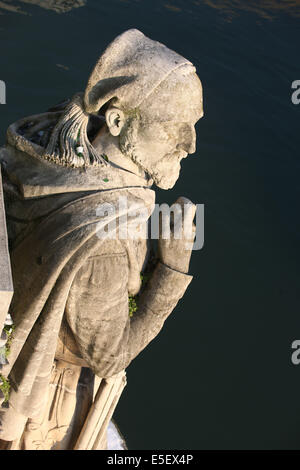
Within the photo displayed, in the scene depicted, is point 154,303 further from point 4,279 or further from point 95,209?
point 4,279

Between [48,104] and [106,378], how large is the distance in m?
6.44

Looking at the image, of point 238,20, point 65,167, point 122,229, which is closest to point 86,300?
point 122,229

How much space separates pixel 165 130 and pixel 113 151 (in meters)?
0.35

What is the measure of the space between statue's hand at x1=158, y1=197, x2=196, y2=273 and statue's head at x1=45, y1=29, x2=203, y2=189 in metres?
0.39

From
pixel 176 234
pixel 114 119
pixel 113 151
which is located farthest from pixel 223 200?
pixel 114 119

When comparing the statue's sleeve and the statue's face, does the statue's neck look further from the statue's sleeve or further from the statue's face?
the statue's sleeve

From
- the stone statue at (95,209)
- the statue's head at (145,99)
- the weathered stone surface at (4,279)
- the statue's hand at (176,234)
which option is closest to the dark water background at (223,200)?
the stone statue at (95,209)

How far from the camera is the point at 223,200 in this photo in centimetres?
1030

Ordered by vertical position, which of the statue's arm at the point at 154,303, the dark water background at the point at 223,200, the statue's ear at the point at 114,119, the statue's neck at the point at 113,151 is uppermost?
the statue's ear at the point at 114,119

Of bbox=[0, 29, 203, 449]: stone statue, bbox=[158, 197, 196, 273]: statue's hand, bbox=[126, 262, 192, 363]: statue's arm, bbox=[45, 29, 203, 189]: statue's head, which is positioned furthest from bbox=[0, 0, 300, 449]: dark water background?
bbox=[45, 29, 203, 189]: statue's head

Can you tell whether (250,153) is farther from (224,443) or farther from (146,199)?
(146,199)

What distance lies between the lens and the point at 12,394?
4523 millimetres

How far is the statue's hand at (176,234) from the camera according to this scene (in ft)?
15.0

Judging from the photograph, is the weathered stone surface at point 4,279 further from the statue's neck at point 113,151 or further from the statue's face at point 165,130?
the statue's face at point 165,130
